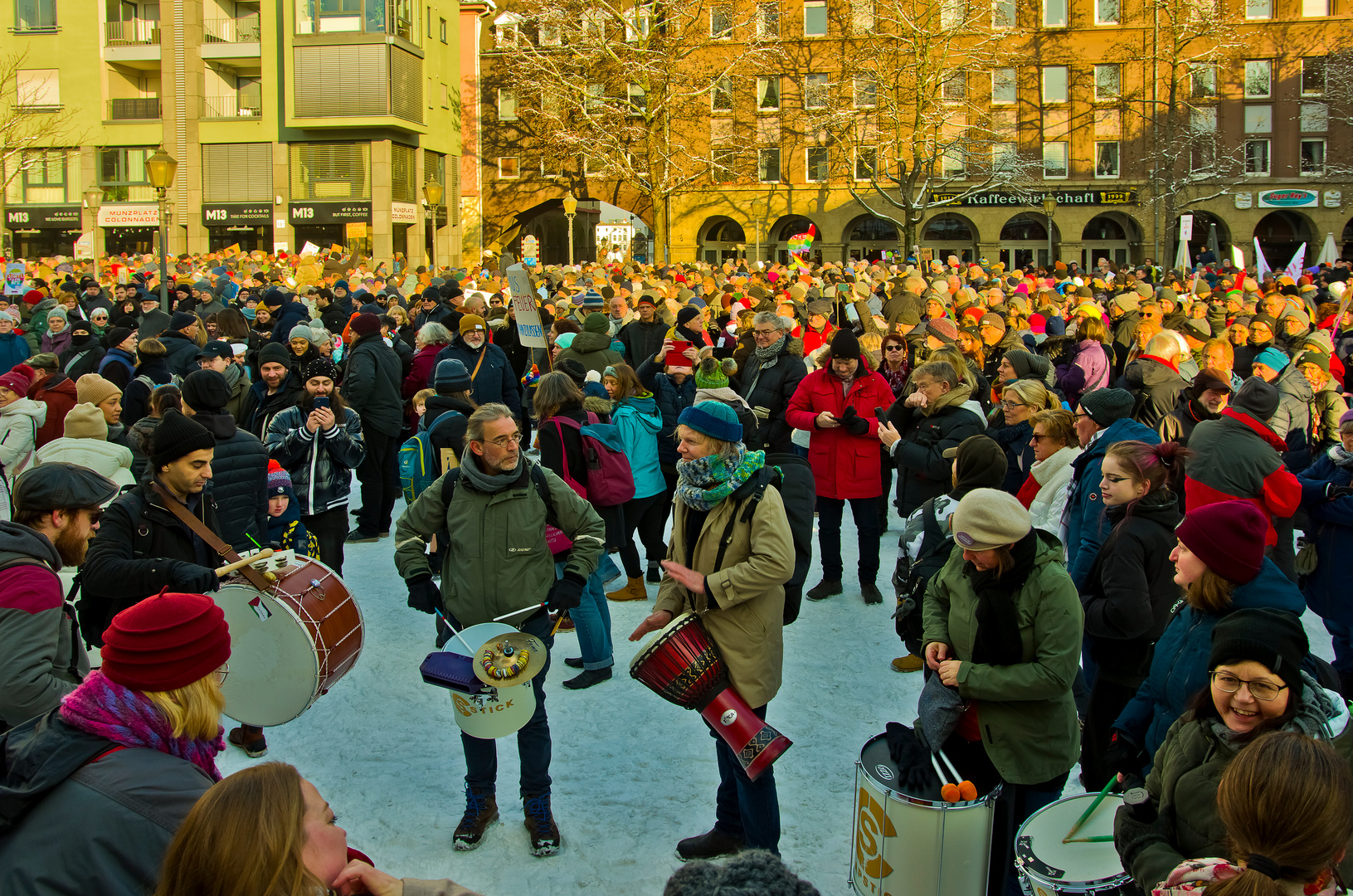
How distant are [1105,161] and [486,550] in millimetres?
40754

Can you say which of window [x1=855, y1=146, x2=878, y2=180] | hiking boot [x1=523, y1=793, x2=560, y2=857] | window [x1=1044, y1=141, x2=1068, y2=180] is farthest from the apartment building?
hiking boot [x1=523, y1=793, x2=560, y2=857]

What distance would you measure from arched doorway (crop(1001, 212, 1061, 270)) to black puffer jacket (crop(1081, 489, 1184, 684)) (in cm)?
3842

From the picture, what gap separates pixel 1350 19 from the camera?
124 feet

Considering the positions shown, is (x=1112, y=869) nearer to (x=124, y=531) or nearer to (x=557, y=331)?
(x=124, y=531)

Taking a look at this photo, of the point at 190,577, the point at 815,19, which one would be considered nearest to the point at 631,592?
the point at 190,577

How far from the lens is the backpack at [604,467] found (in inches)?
248

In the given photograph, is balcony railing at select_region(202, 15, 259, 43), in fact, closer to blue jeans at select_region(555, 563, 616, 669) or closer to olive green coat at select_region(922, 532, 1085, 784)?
blue jeans at select_region(555, 563, 616, 669)

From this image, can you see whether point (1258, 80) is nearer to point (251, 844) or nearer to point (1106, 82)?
point (1106, 82)

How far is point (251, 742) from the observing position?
496cm

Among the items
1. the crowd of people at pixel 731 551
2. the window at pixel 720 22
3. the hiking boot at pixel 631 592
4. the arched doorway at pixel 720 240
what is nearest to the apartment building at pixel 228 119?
the arched doorway at pixel 720 240

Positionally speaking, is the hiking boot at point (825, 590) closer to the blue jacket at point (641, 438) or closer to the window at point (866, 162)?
the blue jacket at point (641, 438)

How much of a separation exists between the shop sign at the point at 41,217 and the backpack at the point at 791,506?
141ft

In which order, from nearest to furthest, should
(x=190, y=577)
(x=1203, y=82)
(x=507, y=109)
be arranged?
(x=190, y=577) < (x=1203, y=82) < (x=507, y=109)

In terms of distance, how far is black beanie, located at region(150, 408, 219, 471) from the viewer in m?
4.05
